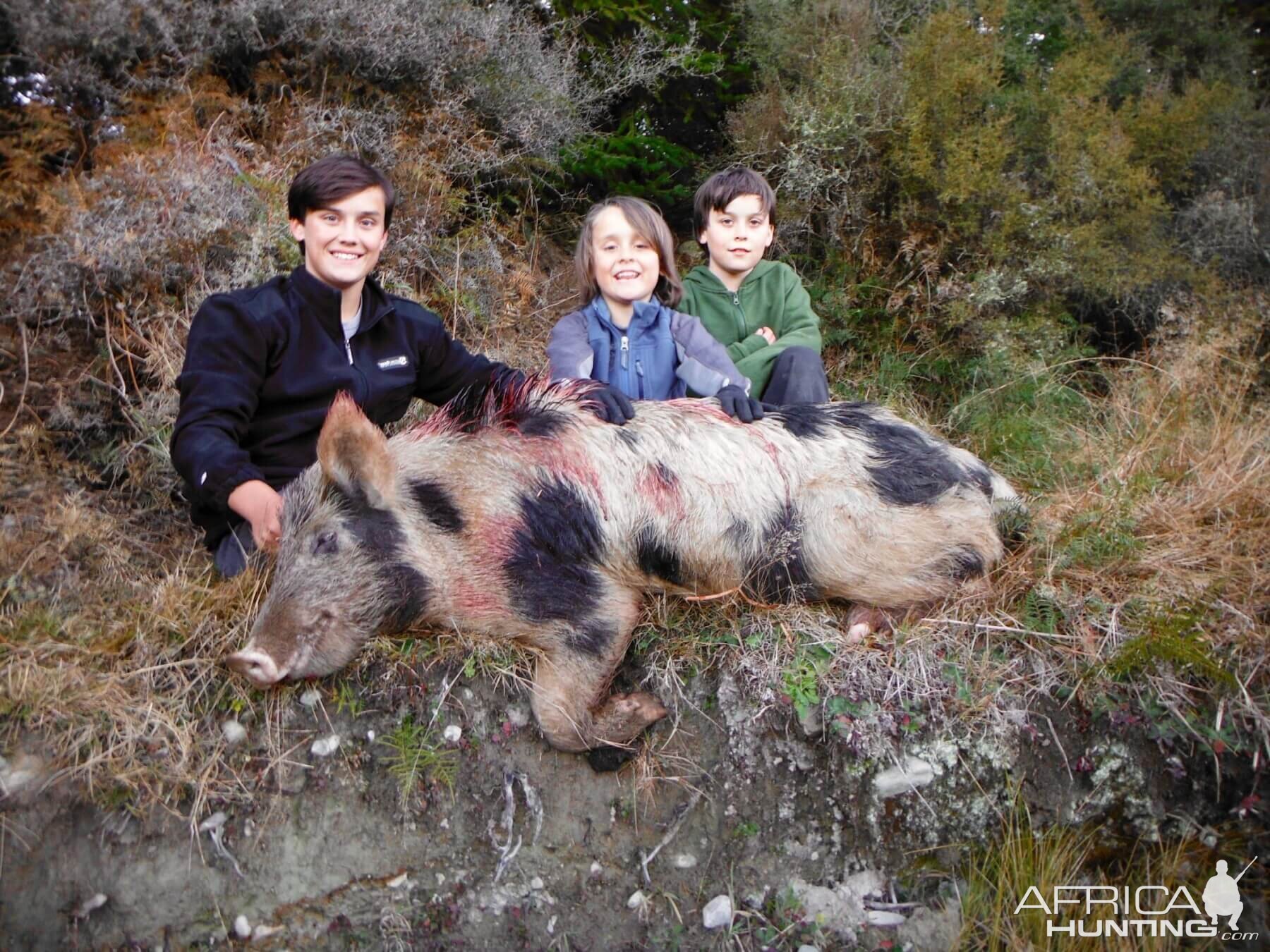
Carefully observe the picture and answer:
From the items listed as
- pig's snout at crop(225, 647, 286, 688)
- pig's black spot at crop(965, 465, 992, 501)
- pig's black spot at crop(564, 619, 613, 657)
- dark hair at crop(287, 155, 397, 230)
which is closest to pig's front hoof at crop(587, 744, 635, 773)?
pig's black spot at crop(564, 619, 613, 657)

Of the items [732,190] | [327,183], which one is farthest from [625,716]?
[732,190]

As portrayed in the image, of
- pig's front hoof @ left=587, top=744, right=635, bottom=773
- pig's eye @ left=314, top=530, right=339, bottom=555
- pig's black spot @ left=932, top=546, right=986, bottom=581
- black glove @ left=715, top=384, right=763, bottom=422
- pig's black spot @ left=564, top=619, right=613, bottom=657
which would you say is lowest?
pig's front hoof @ left=587, top=744, right=635, bottom=773

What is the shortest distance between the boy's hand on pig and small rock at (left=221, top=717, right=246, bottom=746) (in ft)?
2.00

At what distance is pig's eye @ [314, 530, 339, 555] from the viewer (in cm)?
312

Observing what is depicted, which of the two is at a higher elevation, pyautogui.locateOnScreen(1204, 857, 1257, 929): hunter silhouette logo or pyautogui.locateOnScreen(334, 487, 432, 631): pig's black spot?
pyautogui.locateOnScreen(334, 487, 432, 631): pig's black spot

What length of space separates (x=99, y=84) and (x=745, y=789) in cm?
456

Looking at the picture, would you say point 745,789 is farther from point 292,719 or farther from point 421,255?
point 421,255

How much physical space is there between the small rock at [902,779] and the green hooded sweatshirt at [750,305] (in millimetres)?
2112

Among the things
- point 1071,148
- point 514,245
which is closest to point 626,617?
point 514,245

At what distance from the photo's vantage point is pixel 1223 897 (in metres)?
2.93

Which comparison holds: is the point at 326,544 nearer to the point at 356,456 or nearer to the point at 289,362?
the point at 356,456

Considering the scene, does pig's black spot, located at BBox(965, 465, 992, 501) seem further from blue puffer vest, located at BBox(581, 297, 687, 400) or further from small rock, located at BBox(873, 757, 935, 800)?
blue puffer vest, located at BBox(581, 297, 687, 400)

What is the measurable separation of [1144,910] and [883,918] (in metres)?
0.80

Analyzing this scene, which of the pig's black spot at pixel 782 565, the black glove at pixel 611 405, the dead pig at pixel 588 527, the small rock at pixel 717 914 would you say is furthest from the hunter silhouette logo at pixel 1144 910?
the black glove at pixel 611 405
